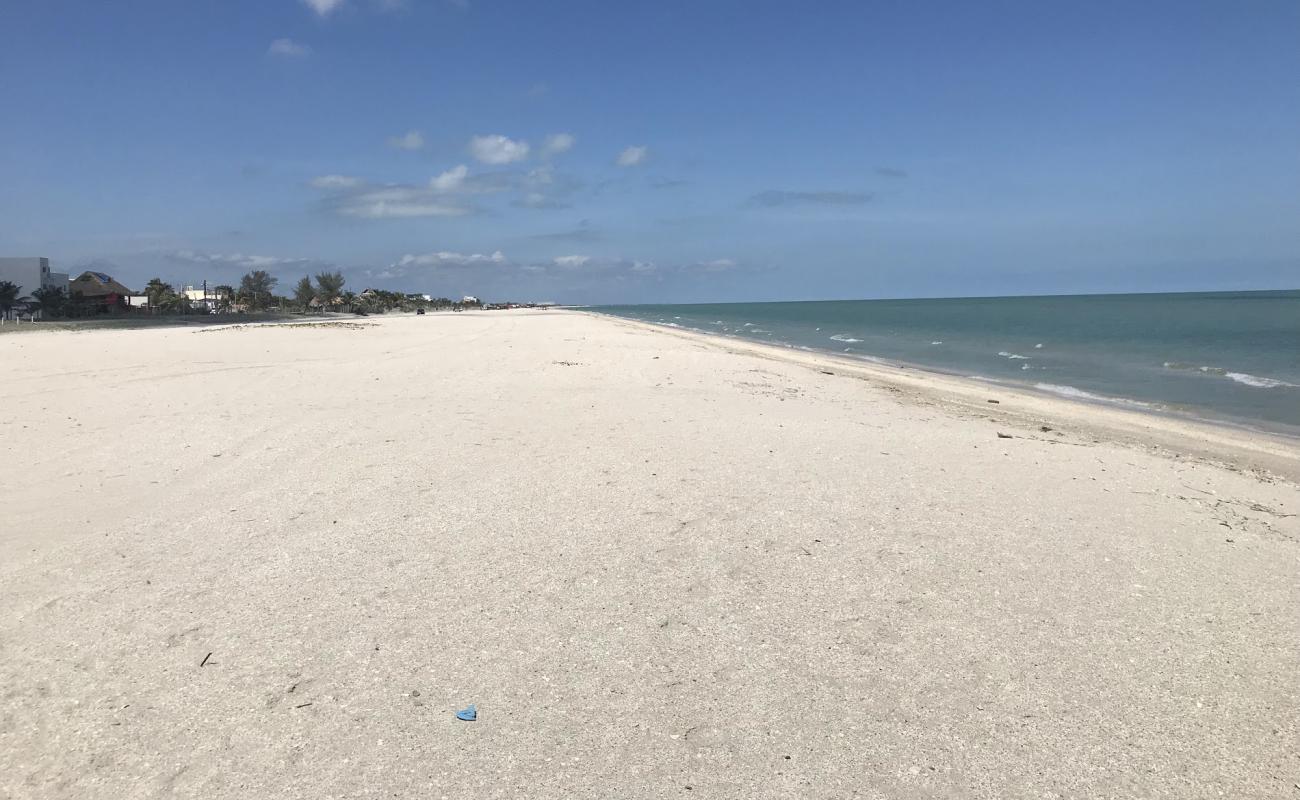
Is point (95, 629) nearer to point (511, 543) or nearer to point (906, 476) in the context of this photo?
point (511, 543)

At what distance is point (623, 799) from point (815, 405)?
10.6 meters

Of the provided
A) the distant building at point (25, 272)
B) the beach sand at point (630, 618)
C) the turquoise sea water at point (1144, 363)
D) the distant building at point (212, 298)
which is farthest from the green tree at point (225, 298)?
the beach sand at point (630, 618)

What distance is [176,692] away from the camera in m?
3.35

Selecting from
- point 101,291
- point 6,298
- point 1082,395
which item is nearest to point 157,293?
point 101,291

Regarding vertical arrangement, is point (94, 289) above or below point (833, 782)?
above

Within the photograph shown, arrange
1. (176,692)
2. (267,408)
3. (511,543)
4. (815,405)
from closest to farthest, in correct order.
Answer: (176,692) < (511,543) < (267,408) < (815,405)

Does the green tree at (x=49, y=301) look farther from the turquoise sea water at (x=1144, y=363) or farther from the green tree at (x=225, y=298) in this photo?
the turquoise sea water at (x=1144, y=363)

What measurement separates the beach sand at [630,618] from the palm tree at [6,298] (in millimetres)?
51018

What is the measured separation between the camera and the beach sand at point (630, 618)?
9.79ft

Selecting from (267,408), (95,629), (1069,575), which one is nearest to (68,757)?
(95,629)

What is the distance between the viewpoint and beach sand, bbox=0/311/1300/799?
2984 millimetres

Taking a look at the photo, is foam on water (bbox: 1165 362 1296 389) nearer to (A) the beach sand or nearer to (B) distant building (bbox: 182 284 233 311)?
(A) the beach sand

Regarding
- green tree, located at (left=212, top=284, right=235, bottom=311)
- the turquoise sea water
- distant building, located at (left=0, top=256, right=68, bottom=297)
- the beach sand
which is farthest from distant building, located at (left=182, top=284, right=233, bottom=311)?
the beach sand

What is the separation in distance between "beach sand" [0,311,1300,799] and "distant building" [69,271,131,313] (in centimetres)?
6092
